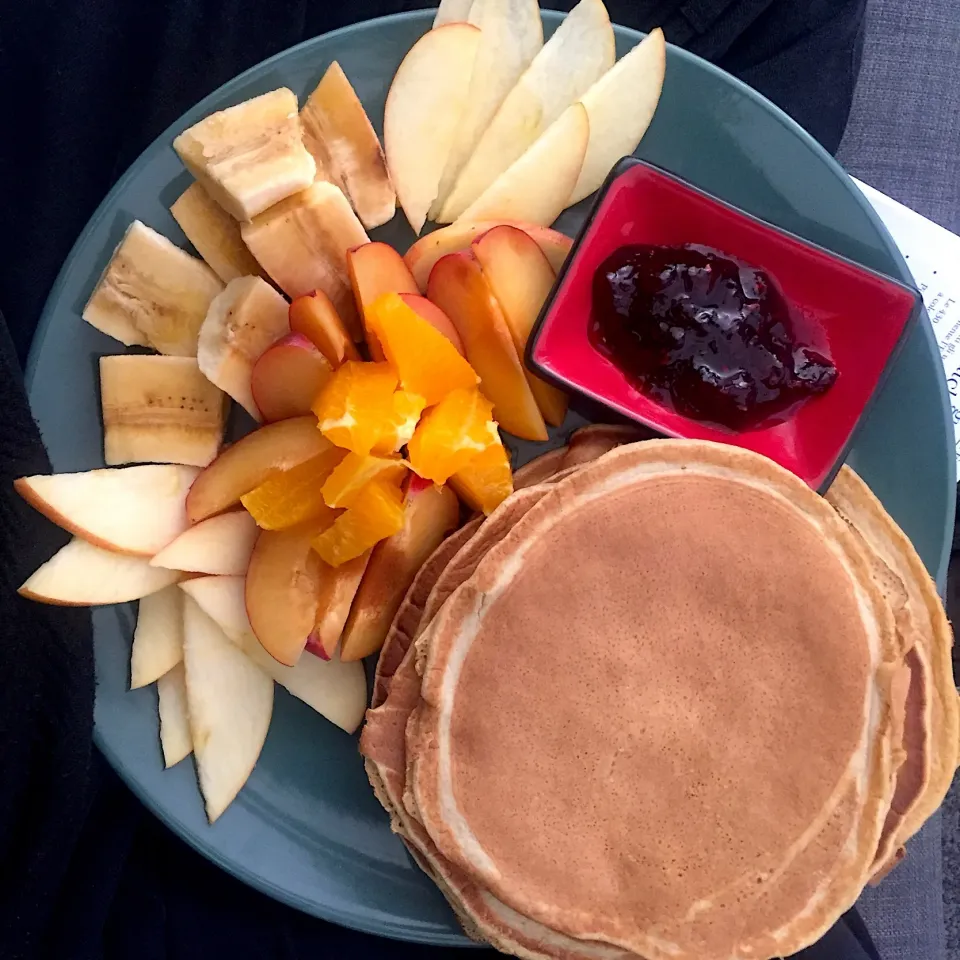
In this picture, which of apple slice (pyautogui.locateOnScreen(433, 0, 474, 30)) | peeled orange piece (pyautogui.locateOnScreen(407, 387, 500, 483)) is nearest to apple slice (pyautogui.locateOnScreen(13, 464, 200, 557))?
peeled orange piece (pyautogui.locateOnScreen(407, 387, 500, 483))

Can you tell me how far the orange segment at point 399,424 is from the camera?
1394 mm

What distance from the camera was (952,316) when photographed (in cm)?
200

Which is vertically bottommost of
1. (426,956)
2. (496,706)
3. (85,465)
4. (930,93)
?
(426,956)

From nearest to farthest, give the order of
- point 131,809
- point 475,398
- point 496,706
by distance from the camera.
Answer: point 496,706 < point 475,398 < point 131,809

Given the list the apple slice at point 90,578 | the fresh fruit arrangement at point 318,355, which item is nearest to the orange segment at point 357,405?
the fresh fruit arrangement at point 318,355

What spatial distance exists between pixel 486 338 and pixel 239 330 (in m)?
0.43

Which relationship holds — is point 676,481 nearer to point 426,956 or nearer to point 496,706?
point 496,706

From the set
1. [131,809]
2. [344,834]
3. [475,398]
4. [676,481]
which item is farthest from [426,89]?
[131,809]

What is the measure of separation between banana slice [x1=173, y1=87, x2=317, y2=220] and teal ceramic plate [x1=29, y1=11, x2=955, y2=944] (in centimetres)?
11

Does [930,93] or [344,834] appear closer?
[344,834]

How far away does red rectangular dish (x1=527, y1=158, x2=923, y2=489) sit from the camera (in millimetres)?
1490

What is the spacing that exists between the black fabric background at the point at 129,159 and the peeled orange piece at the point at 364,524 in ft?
1.70

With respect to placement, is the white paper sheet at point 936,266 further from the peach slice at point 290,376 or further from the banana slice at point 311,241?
the peach slice at point 290,376

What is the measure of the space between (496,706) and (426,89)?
1.08 metres
